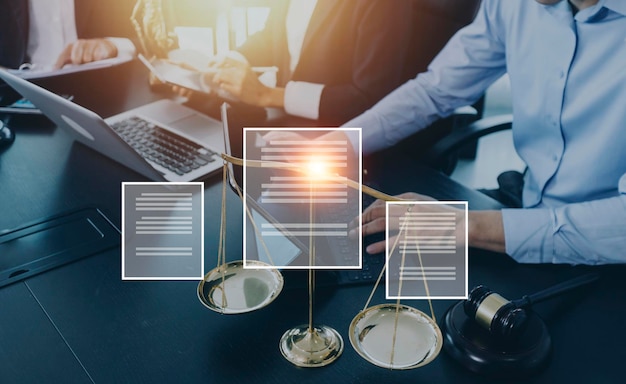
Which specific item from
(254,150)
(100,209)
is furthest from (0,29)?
(254,150)

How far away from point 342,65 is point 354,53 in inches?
2.4

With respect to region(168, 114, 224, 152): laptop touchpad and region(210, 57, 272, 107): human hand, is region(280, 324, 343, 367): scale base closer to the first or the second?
region(168, 114, 224, 152): laptop touchpad

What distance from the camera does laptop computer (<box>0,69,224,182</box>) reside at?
109 cm

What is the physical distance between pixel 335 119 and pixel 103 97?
704 mm

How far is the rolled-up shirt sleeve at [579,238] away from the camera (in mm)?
950

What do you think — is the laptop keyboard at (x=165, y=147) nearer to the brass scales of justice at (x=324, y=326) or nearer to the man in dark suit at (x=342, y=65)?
the man in dark suit at (x=342, y=65)

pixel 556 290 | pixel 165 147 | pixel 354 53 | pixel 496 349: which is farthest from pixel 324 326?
pixel 354 53

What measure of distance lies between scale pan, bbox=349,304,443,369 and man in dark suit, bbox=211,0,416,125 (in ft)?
3.10

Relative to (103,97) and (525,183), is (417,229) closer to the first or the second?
(525,183)

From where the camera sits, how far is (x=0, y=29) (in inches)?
84.2

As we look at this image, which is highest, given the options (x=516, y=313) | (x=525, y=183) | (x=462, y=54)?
(x=462, y=54)

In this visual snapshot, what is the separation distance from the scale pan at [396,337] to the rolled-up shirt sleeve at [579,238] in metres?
0.33

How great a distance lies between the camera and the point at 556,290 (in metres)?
0.85
